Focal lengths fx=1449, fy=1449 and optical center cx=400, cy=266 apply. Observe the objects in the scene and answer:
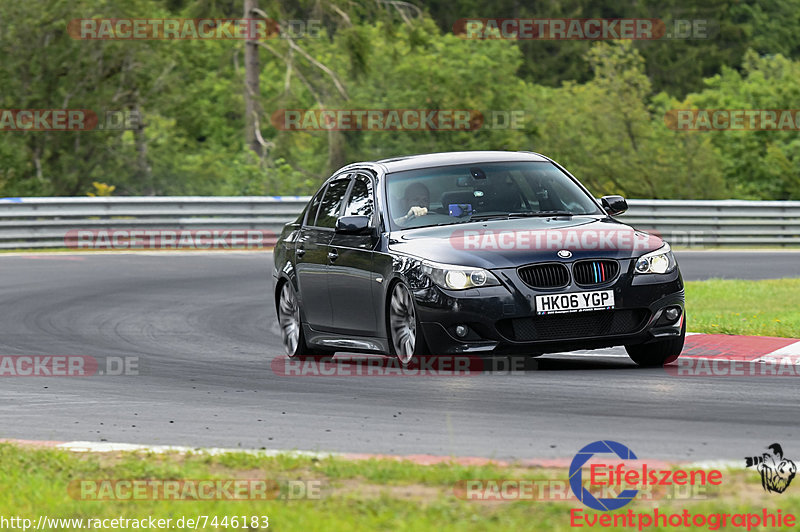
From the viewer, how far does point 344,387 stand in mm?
9805

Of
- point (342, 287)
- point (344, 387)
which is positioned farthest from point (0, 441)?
point (342, 287)

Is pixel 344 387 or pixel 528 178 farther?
pixel 528 178

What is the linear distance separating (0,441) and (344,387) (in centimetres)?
258

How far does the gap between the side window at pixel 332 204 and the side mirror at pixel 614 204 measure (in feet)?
7.25

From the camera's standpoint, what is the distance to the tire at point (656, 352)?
10477 millimetres

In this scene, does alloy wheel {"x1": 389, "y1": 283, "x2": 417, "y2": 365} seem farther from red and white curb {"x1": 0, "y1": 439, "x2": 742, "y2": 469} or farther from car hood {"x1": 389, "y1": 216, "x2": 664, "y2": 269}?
red and white curb {"x1": 0, "y1": 439, "x2": 742, "y2": 469}

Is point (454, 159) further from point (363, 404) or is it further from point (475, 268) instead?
point (363, 404)

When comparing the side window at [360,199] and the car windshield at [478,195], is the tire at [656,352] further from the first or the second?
the side window at [360,199]

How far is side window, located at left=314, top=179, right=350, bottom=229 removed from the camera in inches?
475

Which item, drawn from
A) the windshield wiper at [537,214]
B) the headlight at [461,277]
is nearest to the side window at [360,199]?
the windshield wiper at [537,214]

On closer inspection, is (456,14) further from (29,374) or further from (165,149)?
(29,374)

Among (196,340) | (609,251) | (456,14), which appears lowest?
(196,340)

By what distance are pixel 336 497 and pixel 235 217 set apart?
879 inches

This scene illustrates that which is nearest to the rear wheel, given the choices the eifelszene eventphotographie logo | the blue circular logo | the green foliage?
the blue circular logo
